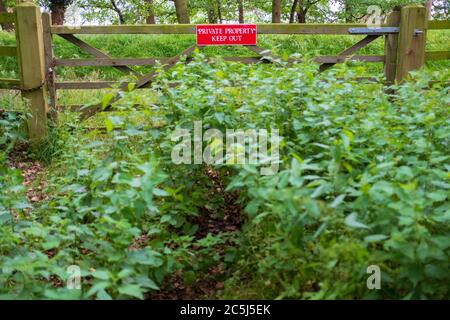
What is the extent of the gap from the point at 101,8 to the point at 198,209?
1976 cm

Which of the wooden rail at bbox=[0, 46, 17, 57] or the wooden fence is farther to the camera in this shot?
the wooden rail at bbox=[0, 46, 17, 57]

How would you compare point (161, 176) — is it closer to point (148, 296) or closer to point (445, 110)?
point (148, 296)

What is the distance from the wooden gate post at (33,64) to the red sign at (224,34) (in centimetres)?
213

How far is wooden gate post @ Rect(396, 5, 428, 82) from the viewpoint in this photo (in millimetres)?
7176

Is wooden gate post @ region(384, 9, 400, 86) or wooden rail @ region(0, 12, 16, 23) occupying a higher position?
wooden rail @ region(0, 12, 16, 23)

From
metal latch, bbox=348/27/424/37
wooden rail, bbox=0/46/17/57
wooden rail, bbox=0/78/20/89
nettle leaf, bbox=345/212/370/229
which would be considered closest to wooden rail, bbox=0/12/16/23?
wooden rail, bbox=0/46/17/57

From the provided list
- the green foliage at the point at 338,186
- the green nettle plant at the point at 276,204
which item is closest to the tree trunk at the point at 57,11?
the green nettle plant at the point at 276,204

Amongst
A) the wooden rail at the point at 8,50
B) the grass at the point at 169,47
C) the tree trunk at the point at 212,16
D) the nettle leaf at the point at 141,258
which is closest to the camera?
the nettle leaf at the point at 141,258

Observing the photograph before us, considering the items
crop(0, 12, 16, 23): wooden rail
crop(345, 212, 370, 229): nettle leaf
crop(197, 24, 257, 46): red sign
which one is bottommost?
crop(345, 212, 370, 229): nettle leaf

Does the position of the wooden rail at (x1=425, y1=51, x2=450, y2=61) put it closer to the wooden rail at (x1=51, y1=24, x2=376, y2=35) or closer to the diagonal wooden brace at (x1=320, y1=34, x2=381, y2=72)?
the diagonal wooden brace at (x1=320, y1=34, x2=381, y2=72)

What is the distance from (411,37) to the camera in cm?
722

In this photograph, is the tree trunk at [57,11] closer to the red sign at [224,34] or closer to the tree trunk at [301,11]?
the tree trunk at [301,11]

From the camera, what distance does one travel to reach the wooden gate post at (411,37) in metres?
7.18

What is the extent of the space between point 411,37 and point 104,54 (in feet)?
14.0
